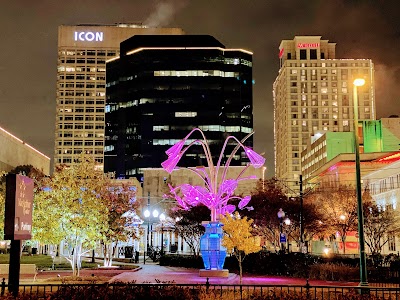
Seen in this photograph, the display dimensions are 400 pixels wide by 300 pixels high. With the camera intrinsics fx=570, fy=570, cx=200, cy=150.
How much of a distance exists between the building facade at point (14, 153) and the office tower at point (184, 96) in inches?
2296

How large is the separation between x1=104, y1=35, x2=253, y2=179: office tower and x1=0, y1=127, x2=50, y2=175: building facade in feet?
191

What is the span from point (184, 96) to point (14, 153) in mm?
78509

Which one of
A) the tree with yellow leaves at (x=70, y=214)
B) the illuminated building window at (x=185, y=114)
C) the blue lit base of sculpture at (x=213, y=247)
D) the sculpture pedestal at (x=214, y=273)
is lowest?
the sculpture pedestal at (x=214, y=273)

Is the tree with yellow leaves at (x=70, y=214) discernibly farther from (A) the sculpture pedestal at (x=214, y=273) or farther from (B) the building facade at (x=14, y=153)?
(B) the building facade at (x=14, y=153)

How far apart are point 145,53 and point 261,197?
345ft

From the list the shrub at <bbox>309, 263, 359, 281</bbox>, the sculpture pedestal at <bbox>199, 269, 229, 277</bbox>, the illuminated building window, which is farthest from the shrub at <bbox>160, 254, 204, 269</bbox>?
the illuminated building window

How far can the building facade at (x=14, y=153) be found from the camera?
8950 centimetres

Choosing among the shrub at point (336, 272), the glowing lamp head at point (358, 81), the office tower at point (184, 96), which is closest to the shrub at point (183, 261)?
the shrub at point (336, 272)

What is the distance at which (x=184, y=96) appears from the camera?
168 m

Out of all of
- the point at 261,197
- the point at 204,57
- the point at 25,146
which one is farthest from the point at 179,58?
the point at 261,197

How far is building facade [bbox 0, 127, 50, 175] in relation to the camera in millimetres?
89500

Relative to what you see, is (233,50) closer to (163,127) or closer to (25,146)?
(163,127)

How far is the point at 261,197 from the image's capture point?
2943 inches

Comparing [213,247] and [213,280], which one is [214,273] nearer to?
[213,247]
